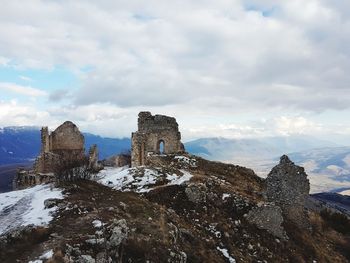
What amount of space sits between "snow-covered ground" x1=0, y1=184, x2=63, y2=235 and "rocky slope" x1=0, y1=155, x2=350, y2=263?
0.51m

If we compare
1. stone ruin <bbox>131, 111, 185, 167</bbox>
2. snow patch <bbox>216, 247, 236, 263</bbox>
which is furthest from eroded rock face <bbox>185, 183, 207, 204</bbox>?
stone ruin <bbox>131, 111, 185, 167</bbox>

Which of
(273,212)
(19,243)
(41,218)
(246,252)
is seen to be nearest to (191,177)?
(273,212)

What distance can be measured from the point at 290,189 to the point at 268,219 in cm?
565

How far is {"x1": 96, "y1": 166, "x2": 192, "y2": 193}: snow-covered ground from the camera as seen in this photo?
37.1m

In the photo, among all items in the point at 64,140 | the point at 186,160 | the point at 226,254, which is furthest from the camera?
the point at 64,140

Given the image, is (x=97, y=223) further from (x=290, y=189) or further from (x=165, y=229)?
(x=290, y=189)

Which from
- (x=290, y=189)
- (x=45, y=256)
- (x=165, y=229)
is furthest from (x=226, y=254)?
(x=290, y=189)

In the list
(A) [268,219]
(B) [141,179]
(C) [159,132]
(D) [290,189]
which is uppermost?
(C) [159,132]

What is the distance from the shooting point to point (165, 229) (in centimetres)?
2503

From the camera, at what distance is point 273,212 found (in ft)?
111

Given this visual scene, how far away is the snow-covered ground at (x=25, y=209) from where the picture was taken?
966 inches

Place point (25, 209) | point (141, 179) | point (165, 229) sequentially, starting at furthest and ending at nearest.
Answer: point (141, 179) < point (25, 209) < point (165, 229)

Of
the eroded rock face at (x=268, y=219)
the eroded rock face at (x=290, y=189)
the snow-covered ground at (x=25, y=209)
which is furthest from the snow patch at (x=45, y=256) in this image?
the eroded rock face at (x=290, y=189)

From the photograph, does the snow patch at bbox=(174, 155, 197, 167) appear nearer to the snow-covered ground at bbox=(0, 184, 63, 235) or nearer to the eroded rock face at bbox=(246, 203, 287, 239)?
the eroded rock face at bbox=(246, 203, 287, 239)
